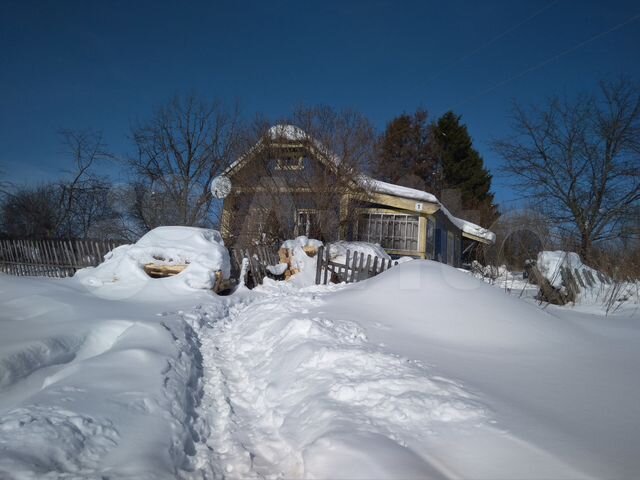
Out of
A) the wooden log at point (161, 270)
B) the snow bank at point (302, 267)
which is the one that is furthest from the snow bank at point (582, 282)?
the wooden log at point (161, 270)

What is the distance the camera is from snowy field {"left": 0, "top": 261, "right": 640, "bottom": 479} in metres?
1.99

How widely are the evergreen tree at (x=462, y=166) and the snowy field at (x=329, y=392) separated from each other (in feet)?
99.8

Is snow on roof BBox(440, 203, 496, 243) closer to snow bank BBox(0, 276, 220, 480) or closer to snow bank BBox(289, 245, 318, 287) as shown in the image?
snow bank BBox(289, 245, 318, 287)

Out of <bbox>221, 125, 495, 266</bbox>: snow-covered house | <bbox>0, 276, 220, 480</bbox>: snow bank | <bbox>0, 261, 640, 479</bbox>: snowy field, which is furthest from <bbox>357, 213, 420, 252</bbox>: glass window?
<bbox>0, 276, 220, 480</bbox>: snow bank

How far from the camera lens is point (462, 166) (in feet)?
114

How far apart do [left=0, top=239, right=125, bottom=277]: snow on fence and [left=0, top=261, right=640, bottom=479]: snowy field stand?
20.4 feet

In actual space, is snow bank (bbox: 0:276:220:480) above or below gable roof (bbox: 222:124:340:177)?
below

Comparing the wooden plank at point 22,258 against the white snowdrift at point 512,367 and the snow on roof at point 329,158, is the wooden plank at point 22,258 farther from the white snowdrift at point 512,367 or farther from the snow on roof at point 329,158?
the white snowdrift at point 512,367

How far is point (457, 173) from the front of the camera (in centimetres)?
3438

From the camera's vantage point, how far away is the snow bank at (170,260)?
8086 millimetres

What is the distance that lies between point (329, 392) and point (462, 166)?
3541 cm

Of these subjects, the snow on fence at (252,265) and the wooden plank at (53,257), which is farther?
the wooden plank at (53,257)

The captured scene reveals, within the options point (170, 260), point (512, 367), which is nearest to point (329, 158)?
point (170, 260)

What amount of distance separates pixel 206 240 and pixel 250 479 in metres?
7.57
